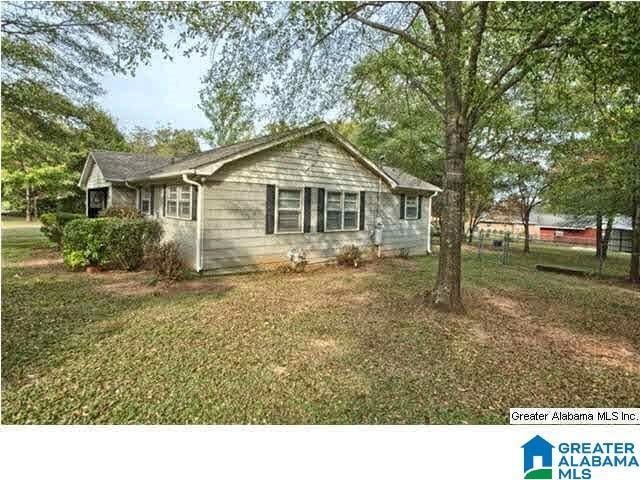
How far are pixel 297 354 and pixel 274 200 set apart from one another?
219 inches

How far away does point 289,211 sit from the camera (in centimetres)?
920

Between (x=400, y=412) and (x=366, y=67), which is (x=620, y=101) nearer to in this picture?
(x=366, y=67)

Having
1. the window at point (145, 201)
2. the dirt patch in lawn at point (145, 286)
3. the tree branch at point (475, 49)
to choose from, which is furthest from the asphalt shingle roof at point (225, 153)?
the tree branch at point (475, 49)

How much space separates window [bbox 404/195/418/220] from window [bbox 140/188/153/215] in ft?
29.5

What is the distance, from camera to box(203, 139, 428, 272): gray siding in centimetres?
793

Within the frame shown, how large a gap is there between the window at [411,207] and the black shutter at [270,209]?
5.87 metres

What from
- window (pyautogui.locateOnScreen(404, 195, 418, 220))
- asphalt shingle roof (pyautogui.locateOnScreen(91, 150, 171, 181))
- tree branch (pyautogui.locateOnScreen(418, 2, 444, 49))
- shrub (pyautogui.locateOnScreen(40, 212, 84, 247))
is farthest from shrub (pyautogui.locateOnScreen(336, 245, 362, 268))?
shrub (pyautogui.locateOnScreen(40, 212, 84, 247))

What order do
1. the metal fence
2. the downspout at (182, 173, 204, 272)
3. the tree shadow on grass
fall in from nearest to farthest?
the tree shadow on grass → the downspout at (182, 173, 204, 272) → the metal fence

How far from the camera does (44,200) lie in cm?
2205

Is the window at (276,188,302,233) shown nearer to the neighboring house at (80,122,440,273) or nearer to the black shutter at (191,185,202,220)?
the neighboring house at (80,122,440,273)

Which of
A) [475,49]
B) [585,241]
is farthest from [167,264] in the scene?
[585,241]

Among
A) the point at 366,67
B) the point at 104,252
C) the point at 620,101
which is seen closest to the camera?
the point at 620,101
